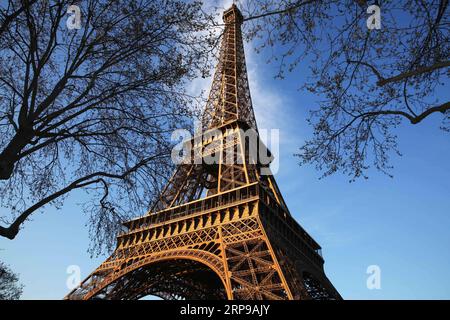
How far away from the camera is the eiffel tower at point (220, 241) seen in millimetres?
20219

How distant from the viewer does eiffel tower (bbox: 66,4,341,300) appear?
2022 centimetres

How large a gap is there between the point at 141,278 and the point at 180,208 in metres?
5.57

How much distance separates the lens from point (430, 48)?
26.9ft

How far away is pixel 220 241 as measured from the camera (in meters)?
22.6

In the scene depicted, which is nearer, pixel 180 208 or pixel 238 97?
pixel 180 208

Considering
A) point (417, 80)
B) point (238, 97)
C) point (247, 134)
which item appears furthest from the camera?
point (238, 97)

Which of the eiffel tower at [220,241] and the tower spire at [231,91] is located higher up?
the tower spire at [231,91]

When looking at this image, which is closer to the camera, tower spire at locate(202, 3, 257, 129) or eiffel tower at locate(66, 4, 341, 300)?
eiffel tower at locate(66, 4, 341, 300)

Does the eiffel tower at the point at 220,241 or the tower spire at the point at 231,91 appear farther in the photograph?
the tower spire at the point at 231,91

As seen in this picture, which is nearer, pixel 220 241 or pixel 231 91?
pixel 220 241

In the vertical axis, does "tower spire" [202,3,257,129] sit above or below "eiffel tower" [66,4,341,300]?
above

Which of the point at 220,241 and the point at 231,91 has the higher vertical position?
the point at 231,91
